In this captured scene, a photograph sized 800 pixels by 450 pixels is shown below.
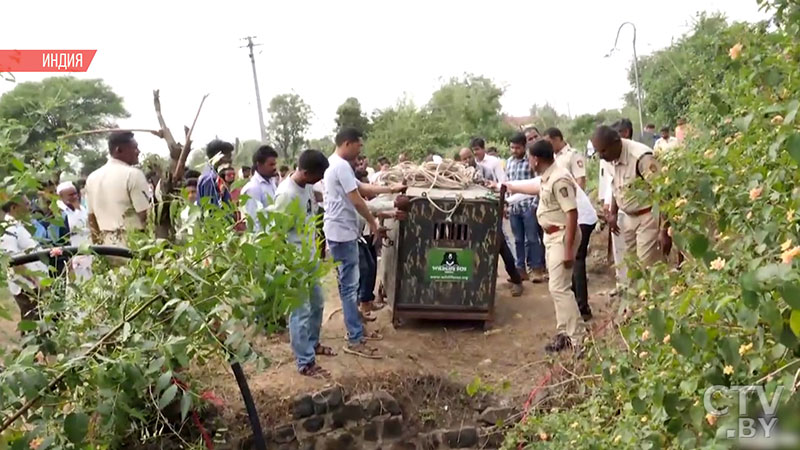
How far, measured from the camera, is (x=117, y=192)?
5.06 metres

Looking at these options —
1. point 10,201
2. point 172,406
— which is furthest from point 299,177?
point 10,201

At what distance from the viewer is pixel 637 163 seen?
540 cm

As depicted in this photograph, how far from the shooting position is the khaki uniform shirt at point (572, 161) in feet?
23.0

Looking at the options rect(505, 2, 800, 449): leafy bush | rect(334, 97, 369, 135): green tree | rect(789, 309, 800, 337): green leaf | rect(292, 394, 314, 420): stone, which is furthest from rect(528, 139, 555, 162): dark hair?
rect(334, 97, 369, 135): green tree

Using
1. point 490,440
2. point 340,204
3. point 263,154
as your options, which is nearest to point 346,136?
point 340,204

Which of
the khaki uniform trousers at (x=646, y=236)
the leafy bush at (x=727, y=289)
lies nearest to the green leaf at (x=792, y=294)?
the leafy bush at (x=727, y=289)

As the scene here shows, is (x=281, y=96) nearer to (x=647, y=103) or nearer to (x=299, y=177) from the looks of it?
(x=647, y=103)

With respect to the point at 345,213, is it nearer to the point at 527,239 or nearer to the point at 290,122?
the point at 527,239

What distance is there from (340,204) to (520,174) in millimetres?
2588

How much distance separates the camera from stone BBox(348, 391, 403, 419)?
5281mm

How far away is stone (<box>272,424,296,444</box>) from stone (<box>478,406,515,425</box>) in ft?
4.52

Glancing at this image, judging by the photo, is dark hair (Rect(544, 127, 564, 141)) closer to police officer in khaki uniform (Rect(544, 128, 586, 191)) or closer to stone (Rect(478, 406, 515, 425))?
police officer in khaki uniform (Rect(544, 128, 586, 191))

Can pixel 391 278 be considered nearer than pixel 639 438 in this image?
No

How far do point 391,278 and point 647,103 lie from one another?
15226 millimetres
